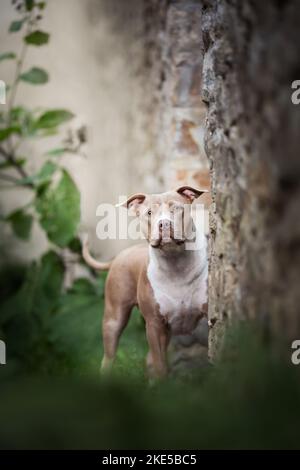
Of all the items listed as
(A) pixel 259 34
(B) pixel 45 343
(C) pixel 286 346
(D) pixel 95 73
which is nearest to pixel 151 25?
(D) pixel 95 73

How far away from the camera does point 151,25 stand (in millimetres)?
5109

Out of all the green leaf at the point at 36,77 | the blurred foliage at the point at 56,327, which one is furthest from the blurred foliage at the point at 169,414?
the green leaf at the point at 36,77

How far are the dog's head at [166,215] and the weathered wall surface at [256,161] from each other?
0.51 meters

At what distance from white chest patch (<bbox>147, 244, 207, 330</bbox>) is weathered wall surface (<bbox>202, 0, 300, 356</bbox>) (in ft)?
2.20

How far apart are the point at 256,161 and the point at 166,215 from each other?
1322 millimetres

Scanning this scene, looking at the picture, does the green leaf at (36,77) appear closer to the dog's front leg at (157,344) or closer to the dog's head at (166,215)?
the dog's head at (166,215)

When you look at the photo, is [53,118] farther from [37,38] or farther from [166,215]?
[166,215]

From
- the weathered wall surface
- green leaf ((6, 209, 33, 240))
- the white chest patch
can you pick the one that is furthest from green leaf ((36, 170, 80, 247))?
the weathered wall surface

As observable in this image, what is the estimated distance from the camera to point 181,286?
143 inches

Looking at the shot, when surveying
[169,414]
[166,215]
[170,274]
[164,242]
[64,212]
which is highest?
[64,212]

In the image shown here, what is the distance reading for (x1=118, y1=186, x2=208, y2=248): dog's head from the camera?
3.41m

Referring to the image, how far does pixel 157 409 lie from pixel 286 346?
0.39 metres

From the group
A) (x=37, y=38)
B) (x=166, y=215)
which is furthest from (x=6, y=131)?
(x=166, y=215)

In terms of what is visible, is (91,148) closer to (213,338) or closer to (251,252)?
(213,338)
